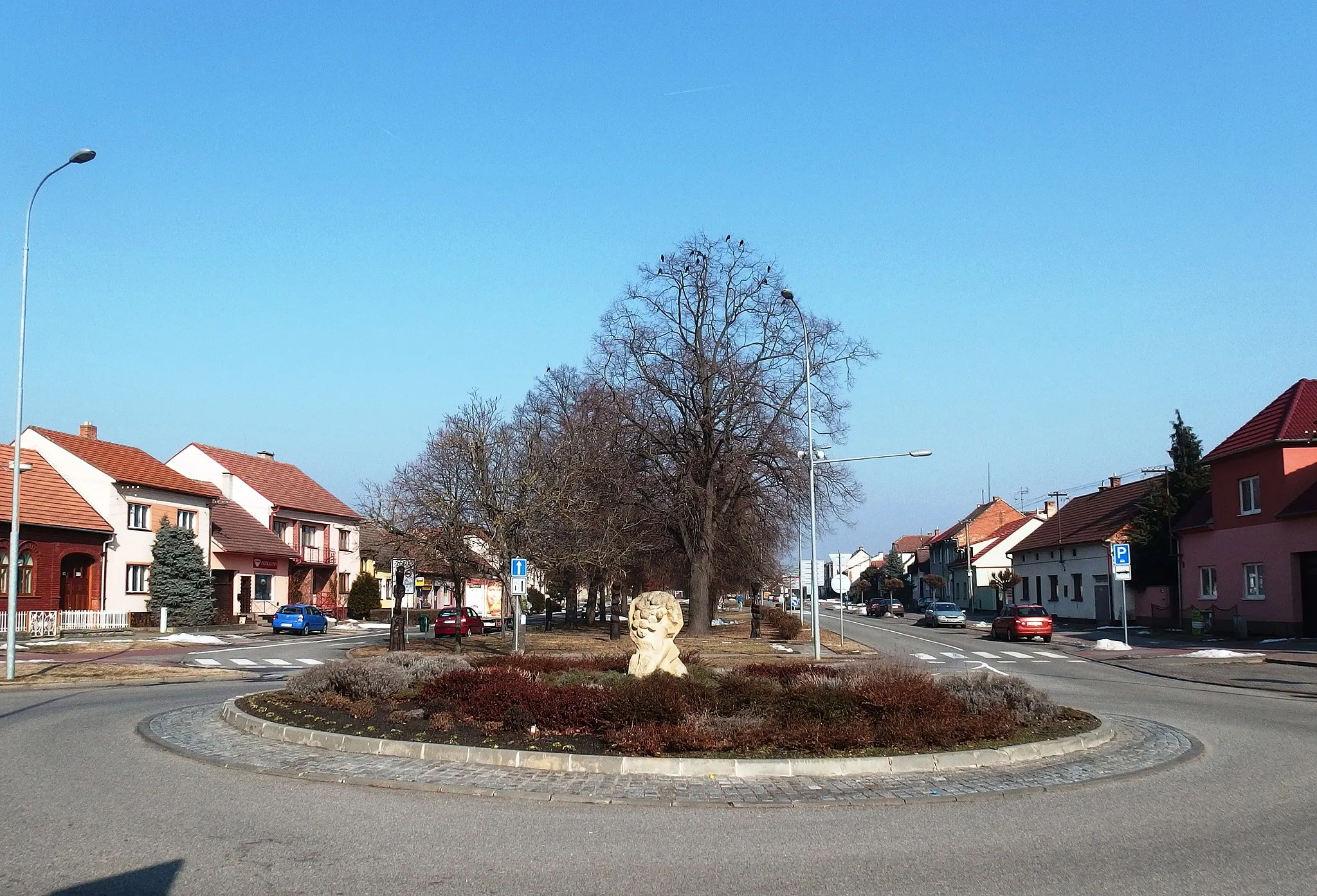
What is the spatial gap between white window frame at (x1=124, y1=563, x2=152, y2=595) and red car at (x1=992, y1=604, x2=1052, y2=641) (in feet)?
123

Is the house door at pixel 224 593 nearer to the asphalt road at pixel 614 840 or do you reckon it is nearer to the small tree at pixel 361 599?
the small tree at pixel 361 599

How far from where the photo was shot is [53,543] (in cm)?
4325

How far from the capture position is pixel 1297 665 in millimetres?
28359

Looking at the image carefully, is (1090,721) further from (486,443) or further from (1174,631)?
(1174,631)

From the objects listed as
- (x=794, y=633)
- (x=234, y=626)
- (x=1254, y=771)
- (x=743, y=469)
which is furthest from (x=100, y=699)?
(x=234, y=626)

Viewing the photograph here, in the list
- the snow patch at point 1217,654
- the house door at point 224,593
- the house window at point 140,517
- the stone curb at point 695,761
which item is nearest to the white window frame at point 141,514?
the house window at point 140,517

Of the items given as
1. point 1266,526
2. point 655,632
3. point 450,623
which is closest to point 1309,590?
point 1266,526

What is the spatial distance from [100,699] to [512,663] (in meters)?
7.06

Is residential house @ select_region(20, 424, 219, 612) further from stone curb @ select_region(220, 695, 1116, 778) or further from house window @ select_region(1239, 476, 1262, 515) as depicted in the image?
house window @ select_region(1239, 476, 1262, 515)

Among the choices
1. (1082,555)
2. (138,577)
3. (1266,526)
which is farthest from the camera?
(1082,555)

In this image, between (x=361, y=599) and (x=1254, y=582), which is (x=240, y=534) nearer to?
(x=361, y=599)

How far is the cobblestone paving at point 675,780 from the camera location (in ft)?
32.4

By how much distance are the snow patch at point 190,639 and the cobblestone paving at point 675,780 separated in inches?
1154

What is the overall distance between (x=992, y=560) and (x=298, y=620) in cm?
5850
